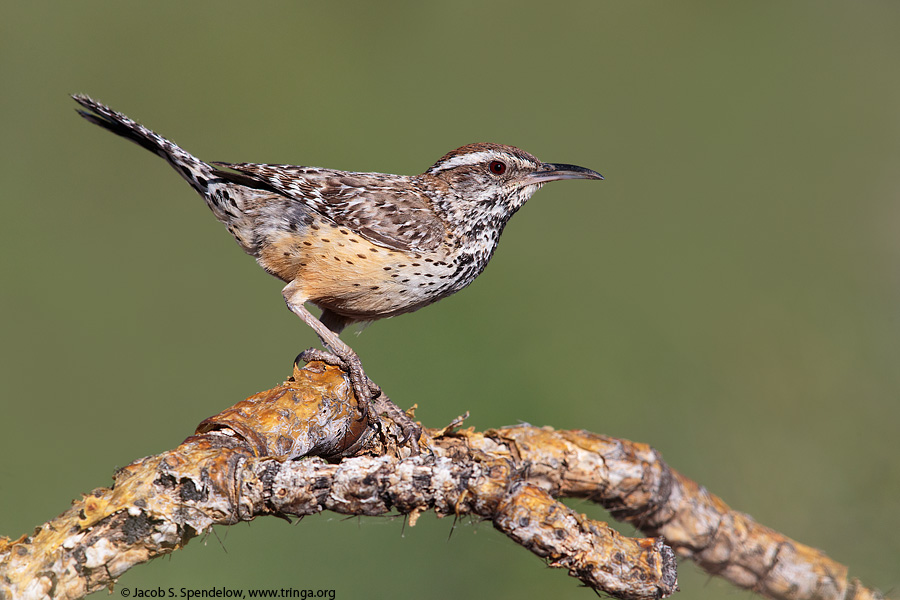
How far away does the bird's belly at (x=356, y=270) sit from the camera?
2.44 m

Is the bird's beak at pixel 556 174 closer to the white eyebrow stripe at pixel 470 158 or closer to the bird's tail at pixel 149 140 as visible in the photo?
the white eyebrow stripe at pixel 470 158

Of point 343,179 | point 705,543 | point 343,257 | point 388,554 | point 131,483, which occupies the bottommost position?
point 388,554

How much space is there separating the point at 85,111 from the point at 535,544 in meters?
1.86

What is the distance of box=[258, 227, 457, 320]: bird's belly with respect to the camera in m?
2.44

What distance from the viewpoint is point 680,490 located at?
239cm

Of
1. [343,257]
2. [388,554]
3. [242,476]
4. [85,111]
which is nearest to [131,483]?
[242,476]

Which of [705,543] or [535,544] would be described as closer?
[535,544]

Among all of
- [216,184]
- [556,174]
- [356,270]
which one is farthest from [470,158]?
[216,184]

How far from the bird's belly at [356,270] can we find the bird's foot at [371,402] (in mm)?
252

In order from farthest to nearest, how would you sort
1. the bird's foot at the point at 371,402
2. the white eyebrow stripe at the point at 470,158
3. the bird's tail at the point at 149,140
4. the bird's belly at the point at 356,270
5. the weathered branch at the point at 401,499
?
the white eyebrow stripe at the point at 470,158 → the bird's belly at the point at 356,270 → the bird's tail at the point at 149,140 → the bird's foot at the point at 371,402 → the weathered branch at the point at 401,499

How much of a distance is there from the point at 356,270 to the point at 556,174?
0.82 metres

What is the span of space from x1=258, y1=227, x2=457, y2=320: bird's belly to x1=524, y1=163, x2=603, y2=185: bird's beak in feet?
1.60

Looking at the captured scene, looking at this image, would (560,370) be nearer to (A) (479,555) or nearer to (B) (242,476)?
(A) (479,555)

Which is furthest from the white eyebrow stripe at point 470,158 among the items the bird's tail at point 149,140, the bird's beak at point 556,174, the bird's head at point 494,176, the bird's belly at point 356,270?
the bird's tail at point 149,140
